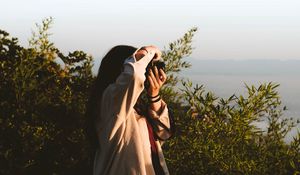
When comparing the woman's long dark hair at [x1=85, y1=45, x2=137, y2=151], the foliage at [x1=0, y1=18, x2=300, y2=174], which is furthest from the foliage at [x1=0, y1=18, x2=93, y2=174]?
the woman's long dark hair at [x1=85, y1=45, x2=137, y2=151]

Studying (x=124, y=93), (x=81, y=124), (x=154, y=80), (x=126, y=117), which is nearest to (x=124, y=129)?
(x=126, y=117)

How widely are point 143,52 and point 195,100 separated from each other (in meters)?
1.37

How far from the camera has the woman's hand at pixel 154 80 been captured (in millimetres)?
4026

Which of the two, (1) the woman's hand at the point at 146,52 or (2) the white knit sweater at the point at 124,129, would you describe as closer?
(2) the white knit sweater at the point at 124,129

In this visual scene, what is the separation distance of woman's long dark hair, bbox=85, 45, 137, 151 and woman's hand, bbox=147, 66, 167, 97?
23 cm

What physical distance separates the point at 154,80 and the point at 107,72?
0.36m

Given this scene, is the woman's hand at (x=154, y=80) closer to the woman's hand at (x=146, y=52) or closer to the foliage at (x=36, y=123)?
the woman's hand at (x=146, y=52)

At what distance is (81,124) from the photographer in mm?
6242

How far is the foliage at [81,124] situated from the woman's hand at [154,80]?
2.62ft

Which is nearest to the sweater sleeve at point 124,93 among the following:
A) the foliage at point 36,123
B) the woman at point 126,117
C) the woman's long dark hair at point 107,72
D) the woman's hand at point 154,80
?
the woman at point 126,117

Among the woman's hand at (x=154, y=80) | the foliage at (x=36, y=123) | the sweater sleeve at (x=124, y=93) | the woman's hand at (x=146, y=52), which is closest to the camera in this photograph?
the sweater sleeve at (x=124, y=93)

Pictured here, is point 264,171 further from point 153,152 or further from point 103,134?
point 103,134

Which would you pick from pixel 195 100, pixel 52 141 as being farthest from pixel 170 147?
pixel 52 141

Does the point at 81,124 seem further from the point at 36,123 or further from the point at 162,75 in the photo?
the point at 162,75
